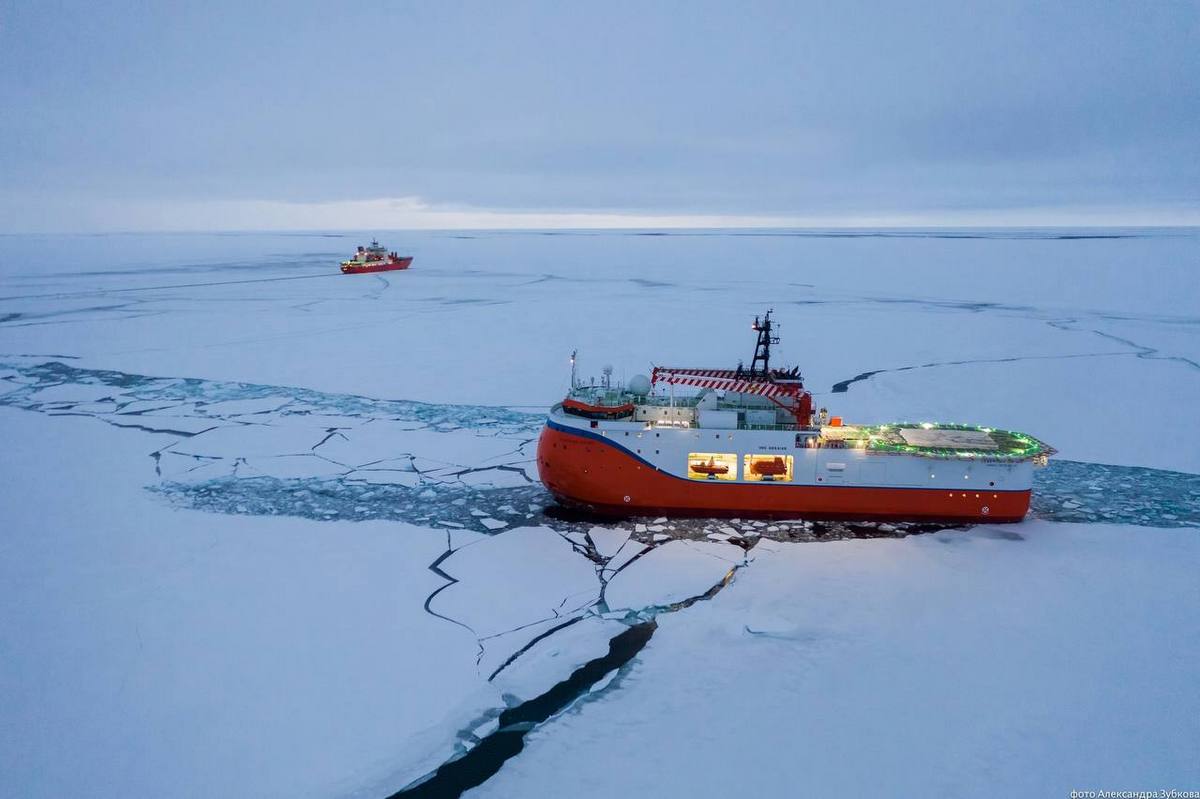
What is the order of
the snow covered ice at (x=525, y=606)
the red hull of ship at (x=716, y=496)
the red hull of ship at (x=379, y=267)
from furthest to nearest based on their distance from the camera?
the red hull of ship at (x=379, y=267) < the red hull of ship at (x=716, y=496) < the snow covered ice at (x=525, y=606)

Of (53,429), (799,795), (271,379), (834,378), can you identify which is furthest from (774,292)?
(799,795)

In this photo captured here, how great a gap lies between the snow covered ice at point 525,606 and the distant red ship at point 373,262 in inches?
1230

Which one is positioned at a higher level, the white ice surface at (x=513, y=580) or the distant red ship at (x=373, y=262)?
the distant red ship at (x=373, y=262)

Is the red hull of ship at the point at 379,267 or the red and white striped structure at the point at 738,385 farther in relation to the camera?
the red hull of ship at the point at 379,267

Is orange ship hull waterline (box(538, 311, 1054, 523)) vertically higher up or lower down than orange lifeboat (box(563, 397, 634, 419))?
lower down

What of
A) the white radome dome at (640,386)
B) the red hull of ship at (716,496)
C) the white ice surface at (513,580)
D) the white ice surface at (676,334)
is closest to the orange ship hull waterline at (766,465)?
the red hull of ship at (716,496)

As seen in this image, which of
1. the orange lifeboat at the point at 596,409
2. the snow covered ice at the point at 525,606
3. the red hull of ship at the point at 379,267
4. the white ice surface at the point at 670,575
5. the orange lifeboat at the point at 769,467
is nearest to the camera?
the snow covered ice at the point at 525,606

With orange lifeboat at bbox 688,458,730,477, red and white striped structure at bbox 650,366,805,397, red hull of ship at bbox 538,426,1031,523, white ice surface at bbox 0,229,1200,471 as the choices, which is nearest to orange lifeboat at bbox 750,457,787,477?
red hull of ship at bbox 538,426,1031,523

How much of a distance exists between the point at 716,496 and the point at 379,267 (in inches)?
1806

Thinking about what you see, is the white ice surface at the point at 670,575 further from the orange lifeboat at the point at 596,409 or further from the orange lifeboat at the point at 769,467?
the orange lifeboat at the point at 596,409

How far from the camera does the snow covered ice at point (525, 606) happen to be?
6.54 meters

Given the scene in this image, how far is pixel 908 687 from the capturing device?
7438mm

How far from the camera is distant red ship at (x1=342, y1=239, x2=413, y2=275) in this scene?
50.9 m

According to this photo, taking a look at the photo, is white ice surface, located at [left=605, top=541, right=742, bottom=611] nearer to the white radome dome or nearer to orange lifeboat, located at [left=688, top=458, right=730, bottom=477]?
orange lifeboat, located at [left=688, top=458, right=730, bottom=477]
